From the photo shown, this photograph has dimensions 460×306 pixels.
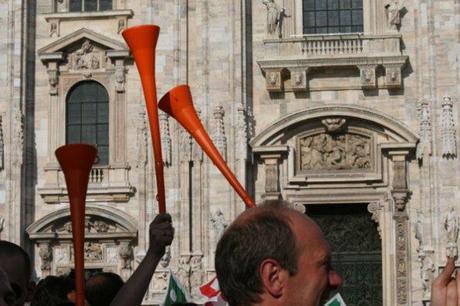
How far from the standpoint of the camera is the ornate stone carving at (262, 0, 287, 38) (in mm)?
26641

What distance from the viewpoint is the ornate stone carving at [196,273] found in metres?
25.8

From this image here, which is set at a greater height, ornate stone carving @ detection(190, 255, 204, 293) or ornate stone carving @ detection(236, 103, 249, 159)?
ornate stone carving @ detection(236, 103, 249, 159)

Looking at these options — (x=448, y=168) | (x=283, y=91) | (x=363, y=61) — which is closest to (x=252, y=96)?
(x=283, y=91)

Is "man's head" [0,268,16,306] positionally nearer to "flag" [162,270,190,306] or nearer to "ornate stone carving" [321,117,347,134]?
"flag" [162,270,190,306]

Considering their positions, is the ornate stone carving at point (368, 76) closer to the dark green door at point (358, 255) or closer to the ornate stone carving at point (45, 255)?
the dark green door at point (358, 255)

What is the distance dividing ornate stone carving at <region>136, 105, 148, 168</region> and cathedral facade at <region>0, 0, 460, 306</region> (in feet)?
0.13

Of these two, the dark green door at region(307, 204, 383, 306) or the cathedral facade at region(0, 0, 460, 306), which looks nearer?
the cathedral facade at region(0, 0, 460, 306)

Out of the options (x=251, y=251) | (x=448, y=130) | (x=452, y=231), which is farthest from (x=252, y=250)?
(x=448, y=130)

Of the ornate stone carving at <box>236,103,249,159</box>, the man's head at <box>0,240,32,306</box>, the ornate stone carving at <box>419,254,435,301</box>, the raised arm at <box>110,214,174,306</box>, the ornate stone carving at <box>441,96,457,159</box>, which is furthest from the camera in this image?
the ornate stone carving at <box>236,103,249,159</box>

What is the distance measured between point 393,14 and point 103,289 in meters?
19.3

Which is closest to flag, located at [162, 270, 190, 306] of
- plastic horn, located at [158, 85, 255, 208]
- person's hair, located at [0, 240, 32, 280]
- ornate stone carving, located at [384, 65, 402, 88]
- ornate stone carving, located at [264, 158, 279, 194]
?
plastic horn, located at [158, 85, 255, 208]

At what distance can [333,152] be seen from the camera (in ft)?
87.7

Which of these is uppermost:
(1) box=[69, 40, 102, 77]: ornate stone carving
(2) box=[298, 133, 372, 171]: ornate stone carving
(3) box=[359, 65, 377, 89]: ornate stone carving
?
(1) box=[69, 40, 102, 77]: ornate stone carving

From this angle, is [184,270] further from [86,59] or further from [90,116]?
[86,59]
